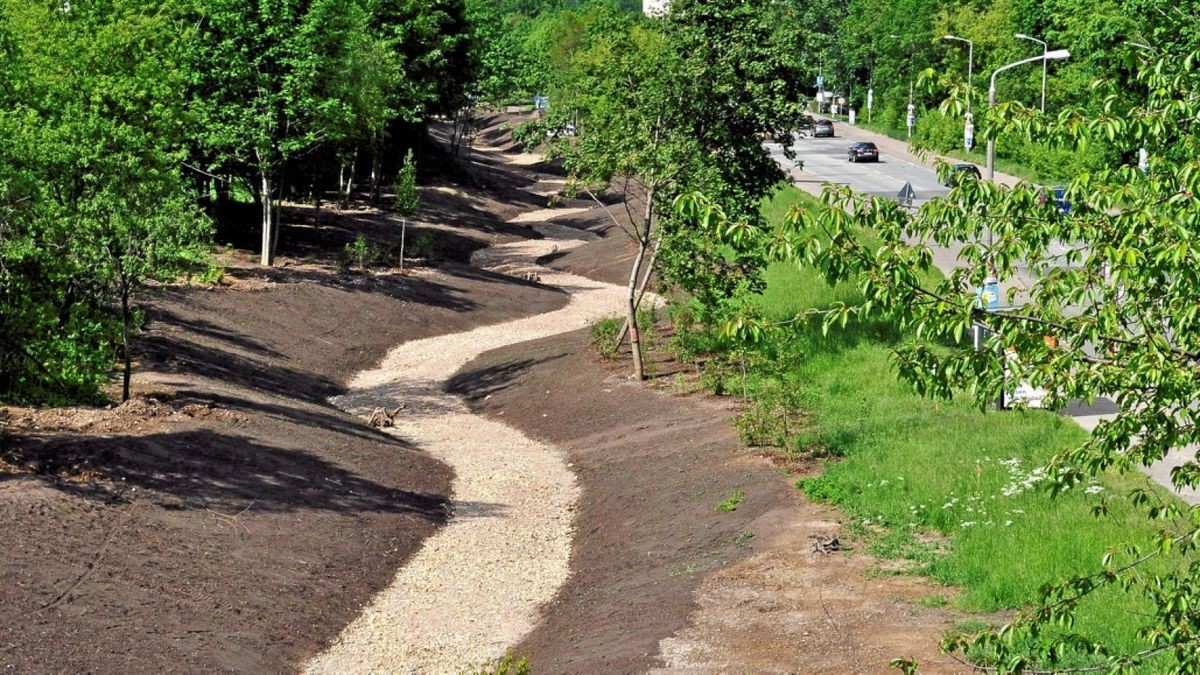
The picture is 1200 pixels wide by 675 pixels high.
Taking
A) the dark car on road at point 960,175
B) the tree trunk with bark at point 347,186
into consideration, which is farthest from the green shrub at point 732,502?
the tree trunk with bark at point 347,186

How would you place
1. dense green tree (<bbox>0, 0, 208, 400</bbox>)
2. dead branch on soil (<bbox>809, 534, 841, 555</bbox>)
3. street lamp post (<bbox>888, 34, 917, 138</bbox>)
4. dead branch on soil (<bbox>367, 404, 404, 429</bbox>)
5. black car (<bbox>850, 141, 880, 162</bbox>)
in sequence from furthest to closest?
street lamp post (<bbox>888, 34, 917, 138</bbox>), black car (<bbox>850, 141, 880, 162</bbox>), dead branch on soil (<bbox>367, 404, 404, 429</bbox>), dense green tree (<bbox>0, 0, 208, 400</bbox>), dead branch on soil (<bbox>809, 534, 841, 555</bbox>)

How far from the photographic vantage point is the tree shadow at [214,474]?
20047mm

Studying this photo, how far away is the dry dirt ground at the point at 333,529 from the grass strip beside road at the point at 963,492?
733 millimetres

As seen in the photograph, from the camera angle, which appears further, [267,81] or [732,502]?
[267,81]

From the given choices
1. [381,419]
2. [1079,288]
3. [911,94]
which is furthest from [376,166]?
[1079,288]

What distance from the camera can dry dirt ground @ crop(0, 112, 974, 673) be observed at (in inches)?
614

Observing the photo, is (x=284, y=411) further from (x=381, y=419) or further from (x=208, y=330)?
(x=208, y=330)

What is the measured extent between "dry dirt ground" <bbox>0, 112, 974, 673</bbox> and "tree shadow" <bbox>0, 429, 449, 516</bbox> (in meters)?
0.05

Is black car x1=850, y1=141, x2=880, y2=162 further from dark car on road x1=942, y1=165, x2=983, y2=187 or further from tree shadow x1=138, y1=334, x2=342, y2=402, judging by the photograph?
dark car on road x1=942, y1=165, x2=983, y2=187

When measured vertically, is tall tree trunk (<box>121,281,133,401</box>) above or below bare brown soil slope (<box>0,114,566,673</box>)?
above

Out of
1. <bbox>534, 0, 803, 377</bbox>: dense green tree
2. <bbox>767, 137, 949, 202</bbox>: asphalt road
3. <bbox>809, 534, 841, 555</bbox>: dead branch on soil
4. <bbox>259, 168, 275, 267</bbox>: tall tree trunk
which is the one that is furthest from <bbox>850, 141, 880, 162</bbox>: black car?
<bbox>809, 534, 841, 555</bbox>: dead branch on soil

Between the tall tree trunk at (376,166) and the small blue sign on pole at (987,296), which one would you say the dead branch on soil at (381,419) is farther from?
the tall tree trunk at (376,166)

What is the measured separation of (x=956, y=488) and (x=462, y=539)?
8309 mm

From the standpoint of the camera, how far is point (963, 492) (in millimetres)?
19156
